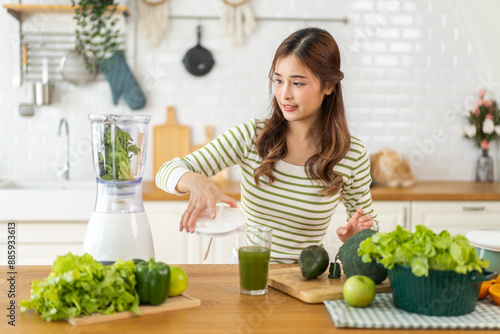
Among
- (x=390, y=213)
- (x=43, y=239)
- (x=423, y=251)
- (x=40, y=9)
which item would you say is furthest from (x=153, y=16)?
(x=423, y=251)

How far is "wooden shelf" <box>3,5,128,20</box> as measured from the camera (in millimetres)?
3480

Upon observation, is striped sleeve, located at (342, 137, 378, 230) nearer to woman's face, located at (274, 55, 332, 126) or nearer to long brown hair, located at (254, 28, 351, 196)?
long brown hair, located at (254, 28, 351, 196)

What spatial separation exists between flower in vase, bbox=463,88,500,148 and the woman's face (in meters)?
2.18

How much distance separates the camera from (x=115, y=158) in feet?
4.96

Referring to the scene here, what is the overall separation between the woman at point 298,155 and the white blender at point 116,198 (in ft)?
1.15

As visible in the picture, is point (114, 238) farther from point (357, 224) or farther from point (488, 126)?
point (488, 126)

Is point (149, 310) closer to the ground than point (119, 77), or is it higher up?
closer to the ground

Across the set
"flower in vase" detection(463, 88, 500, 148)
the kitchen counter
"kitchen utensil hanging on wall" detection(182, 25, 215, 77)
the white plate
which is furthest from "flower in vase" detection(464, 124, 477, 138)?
the white plate

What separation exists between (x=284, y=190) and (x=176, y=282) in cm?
70

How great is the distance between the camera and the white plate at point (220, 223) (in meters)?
1.47

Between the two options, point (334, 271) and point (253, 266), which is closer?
point (253, 266)

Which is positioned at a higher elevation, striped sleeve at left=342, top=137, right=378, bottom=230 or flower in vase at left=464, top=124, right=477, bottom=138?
flower in vase at left=464, top=124, right=477, bottom=138

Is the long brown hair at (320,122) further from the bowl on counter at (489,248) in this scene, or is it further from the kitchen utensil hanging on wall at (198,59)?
the kitchen utensil hanging on wall at (198,59)

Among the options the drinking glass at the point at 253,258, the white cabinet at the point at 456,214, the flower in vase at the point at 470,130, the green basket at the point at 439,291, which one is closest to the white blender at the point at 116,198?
the drinking glass at the point at 253,258
